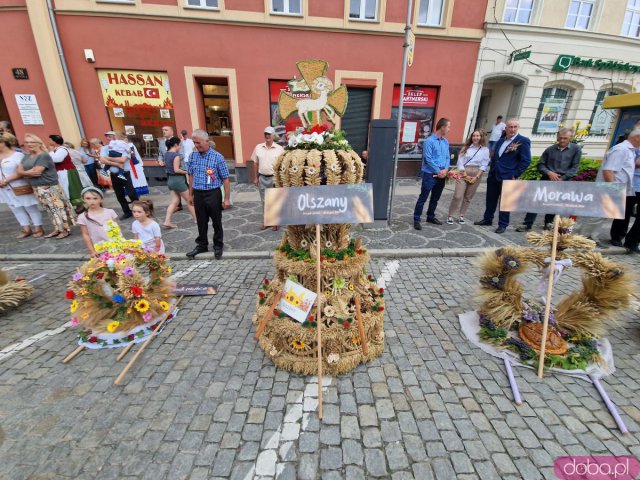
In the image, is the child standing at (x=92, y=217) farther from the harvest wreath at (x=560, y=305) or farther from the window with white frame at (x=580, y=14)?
the window with white frame at (x=580, y=14)

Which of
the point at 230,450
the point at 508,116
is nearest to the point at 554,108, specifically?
the point at 508,116

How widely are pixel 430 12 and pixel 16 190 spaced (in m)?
13.3

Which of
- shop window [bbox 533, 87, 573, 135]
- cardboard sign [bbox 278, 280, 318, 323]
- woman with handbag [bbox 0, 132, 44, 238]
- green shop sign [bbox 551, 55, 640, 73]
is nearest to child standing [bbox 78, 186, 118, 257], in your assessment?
→ cardboard sign [bbox 278, 280, 318, 323]

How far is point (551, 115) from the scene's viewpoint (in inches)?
475

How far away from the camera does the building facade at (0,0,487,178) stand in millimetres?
8805

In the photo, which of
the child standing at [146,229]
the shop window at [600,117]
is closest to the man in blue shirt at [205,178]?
the child standing at [146,229]

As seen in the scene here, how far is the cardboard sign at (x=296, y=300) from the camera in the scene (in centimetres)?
264

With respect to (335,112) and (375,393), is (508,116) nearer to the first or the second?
(335,112)

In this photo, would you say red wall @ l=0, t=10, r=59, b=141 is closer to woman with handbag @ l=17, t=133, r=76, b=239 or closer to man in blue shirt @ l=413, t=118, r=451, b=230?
woman with handbag @ l=17, t=133, r=76, b=239

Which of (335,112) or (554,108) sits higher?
(554,108)

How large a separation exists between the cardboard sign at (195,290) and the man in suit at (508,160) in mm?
5913

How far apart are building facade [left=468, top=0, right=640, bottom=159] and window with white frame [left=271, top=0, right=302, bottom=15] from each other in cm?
689

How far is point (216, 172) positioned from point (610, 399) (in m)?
5.43

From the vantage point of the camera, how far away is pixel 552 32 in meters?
10.7
